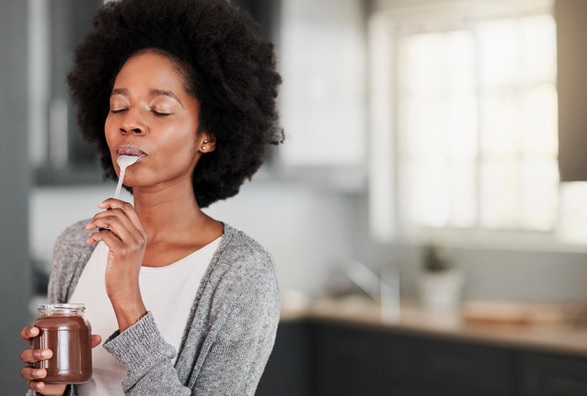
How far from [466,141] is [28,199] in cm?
277

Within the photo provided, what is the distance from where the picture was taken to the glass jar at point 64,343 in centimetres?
153

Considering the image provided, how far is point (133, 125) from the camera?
5.23ft

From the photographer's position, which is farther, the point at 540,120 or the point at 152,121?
the point at 540,120

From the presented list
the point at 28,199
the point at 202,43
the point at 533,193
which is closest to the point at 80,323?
the point at 202,43

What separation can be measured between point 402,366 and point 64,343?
292cm

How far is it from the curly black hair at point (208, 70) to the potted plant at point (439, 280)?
9.93 feet

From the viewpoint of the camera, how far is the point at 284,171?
15.4 feet

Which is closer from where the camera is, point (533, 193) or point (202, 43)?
point (202, 43)

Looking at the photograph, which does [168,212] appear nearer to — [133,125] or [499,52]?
[133,125]

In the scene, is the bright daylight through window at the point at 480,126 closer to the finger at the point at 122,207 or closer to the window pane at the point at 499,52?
the window pane at the point at 499,52

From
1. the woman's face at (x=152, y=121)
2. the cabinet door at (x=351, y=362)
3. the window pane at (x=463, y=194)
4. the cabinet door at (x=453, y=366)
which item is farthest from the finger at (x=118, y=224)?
the window pane at (x=463, y=194)

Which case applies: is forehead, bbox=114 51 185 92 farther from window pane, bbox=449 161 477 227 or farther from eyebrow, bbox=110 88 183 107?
window pane, bbox=449 161 477 227

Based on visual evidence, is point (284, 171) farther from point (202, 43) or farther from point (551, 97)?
point (202, 43)

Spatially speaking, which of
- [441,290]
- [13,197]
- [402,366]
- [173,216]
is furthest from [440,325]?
[173,216]
